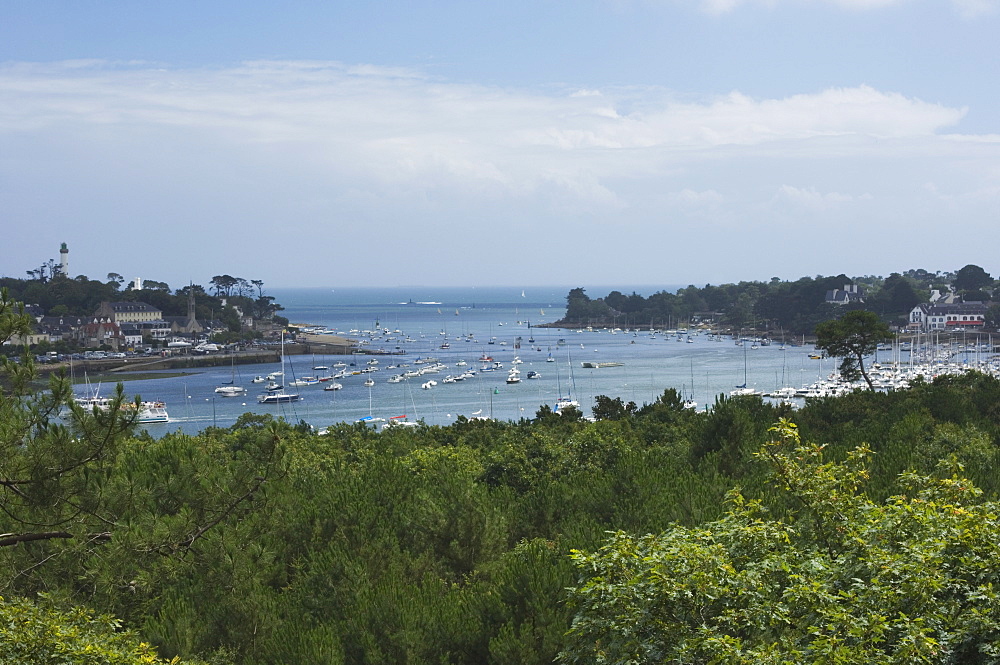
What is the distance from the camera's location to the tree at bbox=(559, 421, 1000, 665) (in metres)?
4.36

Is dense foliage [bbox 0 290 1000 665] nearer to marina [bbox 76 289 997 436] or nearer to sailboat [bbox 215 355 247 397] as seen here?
marina [bbox 76 289 997 436]

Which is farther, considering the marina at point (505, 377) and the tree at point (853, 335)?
the marina at point (505, 377)

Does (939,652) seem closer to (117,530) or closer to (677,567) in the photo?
(677,567)

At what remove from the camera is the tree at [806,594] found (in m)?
4.36

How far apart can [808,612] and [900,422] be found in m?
10.4

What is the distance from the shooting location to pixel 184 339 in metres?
90.9

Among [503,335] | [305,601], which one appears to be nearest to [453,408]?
[305,601]

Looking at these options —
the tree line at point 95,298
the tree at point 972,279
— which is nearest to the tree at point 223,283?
the tree line at point 95,298

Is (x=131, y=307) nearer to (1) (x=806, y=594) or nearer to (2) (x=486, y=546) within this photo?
(2) (x=486, y=546)

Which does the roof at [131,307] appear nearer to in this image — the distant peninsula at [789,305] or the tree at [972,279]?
the distant peninsula at [789,305]

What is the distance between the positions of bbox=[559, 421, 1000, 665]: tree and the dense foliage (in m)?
0.02

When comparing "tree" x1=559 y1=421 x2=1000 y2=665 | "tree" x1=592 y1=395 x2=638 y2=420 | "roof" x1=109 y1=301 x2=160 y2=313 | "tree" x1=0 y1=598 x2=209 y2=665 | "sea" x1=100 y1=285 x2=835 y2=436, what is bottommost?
"sea" x1=100 y1=285 x2=835 y2=436

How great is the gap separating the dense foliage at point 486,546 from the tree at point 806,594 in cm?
2

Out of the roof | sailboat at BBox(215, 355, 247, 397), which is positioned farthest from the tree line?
sailboat at BBox(215, 355, 247, 397)
